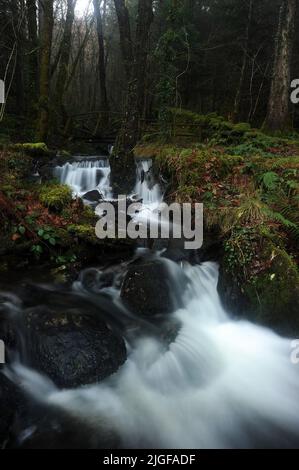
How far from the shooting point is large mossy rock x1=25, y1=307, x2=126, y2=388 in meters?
4.37

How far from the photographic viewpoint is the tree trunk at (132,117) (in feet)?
28.0

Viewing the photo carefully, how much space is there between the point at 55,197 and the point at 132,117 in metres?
2.93

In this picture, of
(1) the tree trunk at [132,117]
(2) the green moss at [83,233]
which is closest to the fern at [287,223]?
(2) the green moss at [83,233]

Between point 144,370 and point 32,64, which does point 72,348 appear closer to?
point 144,370

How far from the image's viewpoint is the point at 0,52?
44.7 feet

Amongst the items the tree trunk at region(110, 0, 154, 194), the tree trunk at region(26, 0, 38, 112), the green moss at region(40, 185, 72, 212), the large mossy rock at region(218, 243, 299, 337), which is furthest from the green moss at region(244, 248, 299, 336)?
the tree trunk at region(26, 0, 38, 112)

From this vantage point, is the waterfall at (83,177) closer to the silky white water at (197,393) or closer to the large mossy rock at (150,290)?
the large mossy rock at (150,290)

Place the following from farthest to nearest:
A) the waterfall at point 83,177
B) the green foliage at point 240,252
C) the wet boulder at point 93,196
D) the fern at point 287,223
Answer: the waterfall at point 83,177, the wet boulder at point 93,196, the fern at point 287,223, the green foliage at point 240,252

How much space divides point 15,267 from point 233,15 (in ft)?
57.2

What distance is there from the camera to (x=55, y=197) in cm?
750

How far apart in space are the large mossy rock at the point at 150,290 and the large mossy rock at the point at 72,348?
0.94 metres

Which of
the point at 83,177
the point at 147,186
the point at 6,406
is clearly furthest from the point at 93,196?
the point at 6,406
